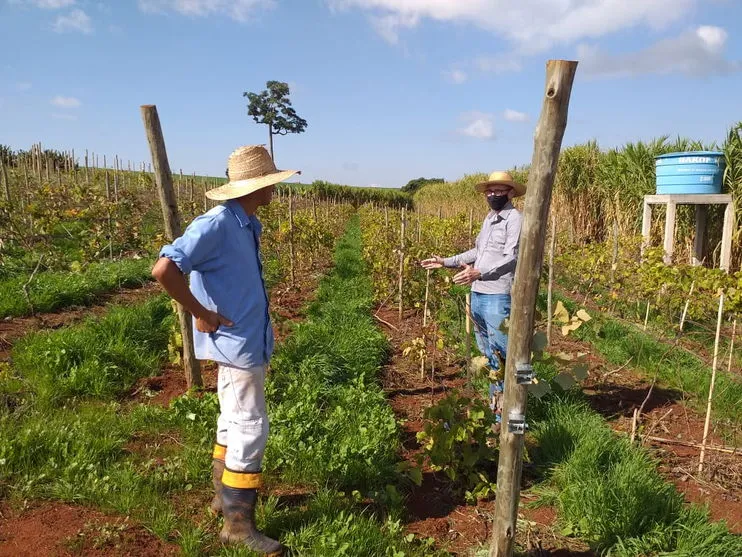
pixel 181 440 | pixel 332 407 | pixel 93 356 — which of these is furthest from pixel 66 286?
pixel 332 407

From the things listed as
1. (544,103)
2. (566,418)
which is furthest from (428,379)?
(544,103)

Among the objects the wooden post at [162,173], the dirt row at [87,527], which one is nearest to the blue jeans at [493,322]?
the dirt row at [87,527]

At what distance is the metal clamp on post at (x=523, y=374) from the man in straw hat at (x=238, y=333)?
3.90ft

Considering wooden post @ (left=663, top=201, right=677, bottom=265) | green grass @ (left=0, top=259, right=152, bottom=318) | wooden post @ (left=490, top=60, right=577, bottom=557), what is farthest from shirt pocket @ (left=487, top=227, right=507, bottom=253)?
wooden post @ (left=663, top=201, right=677, bottom=265)

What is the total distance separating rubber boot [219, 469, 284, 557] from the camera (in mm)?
2498

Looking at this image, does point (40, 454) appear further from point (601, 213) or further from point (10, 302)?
point (601, 213)

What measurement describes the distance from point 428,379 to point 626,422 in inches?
72.8

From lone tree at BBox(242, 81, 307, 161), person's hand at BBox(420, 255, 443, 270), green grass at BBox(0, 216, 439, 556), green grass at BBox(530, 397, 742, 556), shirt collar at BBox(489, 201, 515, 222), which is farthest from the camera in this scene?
lone tree at BBox(242, 81, 307, 161)

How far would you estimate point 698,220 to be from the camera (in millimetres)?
8883

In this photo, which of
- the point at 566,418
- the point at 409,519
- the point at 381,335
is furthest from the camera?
the point at 381,335

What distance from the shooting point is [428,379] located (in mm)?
5340

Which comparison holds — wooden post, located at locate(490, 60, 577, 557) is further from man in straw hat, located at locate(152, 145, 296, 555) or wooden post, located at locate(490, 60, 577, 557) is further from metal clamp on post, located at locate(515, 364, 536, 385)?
man in straw hat, located at locate(152, 145, 296, 555)

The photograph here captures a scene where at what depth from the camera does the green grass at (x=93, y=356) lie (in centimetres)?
427

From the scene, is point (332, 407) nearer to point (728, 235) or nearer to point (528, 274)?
point (528, 274)
